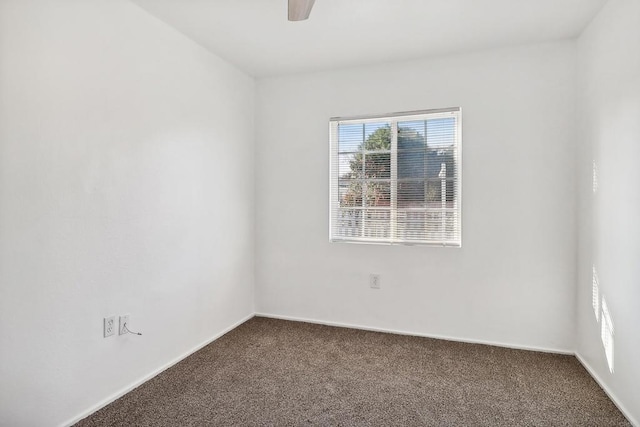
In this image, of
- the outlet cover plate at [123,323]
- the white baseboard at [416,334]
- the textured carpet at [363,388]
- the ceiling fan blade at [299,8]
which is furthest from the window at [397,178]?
the outlet cover plate at [123,323]

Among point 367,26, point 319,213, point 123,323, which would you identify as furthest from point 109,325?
point 367,26

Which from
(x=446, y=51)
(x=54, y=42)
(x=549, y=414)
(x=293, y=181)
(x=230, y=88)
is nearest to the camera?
(x=54, y=42)

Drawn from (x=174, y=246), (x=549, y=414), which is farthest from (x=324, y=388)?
(x=174, y=246)

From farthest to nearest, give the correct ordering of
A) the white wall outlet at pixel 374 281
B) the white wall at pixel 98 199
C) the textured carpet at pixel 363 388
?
the white wall outlet at pixel 374 281 < the textured carpet at pixel 363 388 < the white wall at pixel 98 199

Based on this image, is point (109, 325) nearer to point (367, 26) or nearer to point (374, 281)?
point (374, 281)

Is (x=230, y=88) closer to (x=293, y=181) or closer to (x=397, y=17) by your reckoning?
(x=293, y=181)

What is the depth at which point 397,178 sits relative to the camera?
320cm

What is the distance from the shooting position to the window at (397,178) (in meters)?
3.05

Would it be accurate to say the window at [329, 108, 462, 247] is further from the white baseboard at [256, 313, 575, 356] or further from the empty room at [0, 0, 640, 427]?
the white baseboard at [256, 313, 575, 356]

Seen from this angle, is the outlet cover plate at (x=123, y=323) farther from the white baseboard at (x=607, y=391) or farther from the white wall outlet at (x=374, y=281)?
the white baseboard at (x=607, y=391)

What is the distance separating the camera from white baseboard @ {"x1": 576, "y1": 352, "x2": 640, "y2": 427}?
75.3 inches

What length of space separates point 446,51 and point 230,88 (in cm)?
187

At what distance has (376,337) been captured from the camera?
310cm

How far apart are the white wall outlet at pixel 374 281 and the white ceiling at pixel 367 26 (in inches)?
74.7
